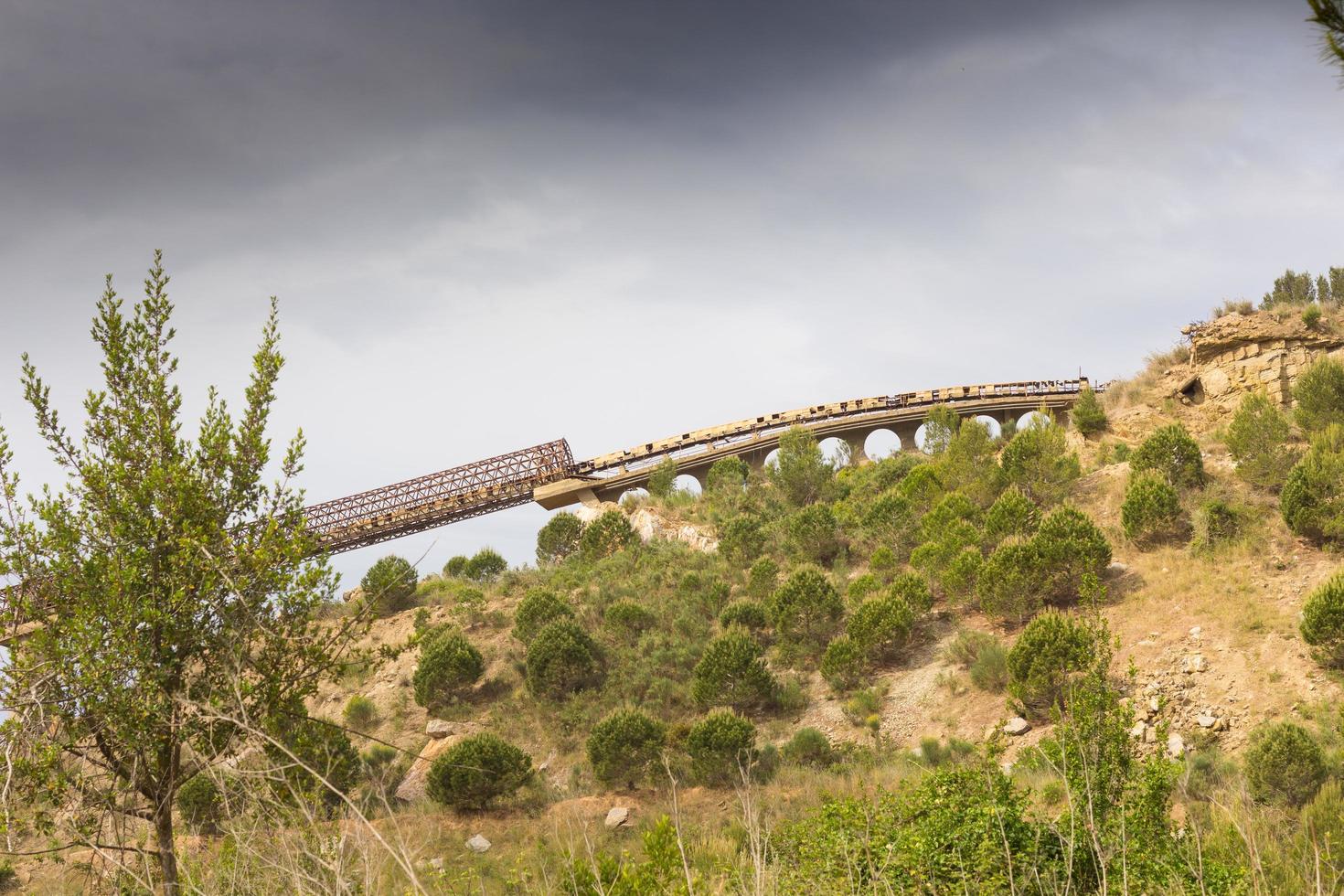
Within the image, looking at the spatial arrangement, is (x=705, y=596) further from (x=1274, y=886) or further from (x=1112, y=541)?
(x=1274, y=886)

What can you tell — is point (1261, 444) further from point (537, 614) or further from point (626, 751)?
point (537, 614)

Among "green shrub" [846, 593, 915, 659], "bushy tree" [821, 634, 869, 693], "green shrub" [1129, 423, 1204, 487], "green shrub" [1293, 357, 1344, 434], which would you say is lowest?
"bushy tree" [821, 634, 869, 693]

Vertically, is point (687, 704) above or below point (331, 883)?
below

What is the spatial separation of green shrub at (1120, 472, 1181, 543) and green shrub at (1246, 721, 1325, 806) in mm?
8688

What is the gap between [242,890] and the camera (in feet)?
19.0

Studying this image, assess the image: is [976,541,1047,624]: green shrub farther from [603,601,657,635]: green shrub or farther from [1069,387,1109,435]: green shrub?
[1069,387,1109,435]: green shrub

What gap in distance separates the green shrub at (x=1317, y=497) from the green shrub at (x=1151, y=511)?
7.13 ft

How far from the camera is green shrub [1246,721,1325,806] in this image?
1203 centimetres

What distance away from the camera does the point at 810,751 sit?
58.2ft

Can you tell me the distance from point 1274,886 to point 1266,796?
504 cm

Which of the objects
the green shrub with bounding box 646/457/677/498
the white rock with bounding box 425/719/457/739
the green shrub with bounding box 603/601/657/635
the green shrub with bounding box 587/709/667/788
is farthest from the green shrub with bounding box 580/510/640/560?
the green shrub with bounding box 587/709/667/788

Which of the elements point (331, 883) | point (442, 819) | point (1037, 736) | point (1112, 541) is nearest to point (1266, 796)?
point (1037, 736)

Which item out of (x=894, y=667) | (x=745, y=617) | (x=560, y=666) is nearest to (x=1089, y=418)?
(x=894, y=667)

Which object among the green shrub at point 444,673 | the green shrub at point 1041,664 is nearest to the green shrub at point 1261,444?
the green shrub at point 1041,664
